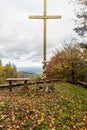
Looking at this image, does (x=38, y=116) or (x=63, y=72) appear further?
(x=63, y=72)

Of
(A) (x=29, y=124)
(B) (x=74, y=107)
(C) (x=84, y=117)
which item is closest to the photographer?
(A) (x=29, y=124)

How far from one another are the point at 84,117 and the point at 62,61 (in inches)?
775

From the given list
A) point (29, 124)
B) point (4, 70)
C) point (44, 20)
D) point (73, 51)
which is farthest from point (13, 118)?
point (4, 70)

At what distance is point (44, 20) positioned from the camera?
22016mm

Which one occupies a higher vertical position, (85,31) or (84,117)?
(85,31)

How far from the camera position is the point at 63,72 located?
35500 mm

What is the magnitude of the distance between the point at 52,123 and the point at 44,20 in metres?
11.0

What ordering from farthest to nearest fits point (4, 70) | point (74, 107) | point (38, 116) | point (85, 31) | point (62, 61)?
point (4, 70), point (62, 61), point (85, 31), point (74, 107), point (38, 116)

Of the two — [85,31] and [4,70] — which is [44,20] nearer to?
[85,31]

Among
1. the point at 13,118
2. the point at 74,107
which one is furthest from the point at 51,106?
the point at 13,118

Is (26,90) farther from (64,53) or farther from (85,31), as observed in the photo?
(64,53)

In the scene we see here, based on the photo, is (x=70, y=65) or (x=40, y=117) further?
(x=70, y=65)

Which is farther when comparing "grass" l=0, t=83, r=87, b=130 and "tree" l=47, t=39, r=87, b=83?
"tree" l=47, t=39, r=87, b=83

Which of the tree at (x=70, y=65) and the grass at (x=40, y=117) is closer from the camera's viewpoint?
the grass at (x=40, y=117)
